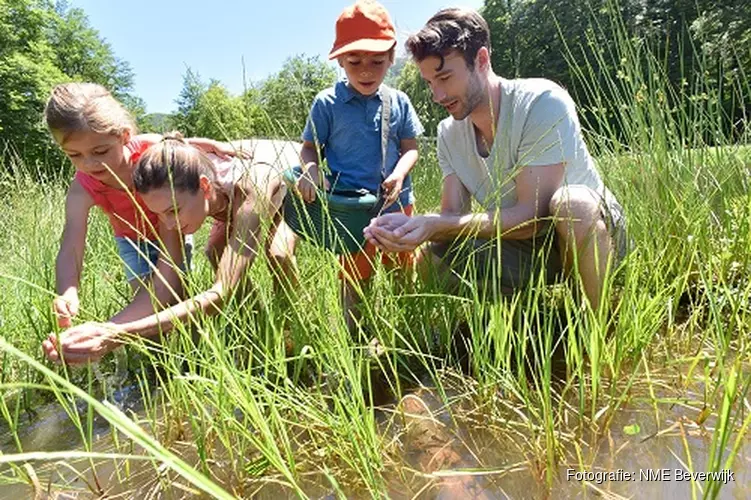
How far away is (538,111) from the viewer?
1816 mm

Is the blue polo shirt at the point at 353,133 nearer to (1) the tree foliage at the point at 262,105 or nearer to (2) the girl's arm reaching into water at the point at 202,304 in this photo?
(1) the tree foliage at the point at 262,105

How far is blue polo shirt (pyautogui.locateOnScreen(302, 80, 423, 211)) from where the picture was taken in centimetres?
247

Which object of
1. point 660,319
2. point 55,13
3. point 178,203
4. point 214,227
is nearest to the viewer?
point 660,319

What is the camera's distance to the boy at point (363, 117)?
2.35 meters

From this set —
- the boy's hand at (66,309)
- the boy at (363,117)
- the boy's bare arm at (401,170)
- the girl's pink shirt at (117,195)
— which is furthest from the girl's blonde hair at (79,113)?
the boy's bare arm at (401,170)

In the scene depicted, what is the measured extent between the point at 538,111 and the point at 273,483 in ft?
→ 4.80

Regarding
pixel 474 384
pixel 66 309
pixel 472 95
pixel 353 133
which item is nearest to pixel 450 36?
pixel 472 95

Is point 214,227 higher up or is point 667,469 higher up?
point 214,227

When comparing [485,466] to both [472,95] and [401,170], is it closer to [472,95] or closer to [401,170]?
[472,95]

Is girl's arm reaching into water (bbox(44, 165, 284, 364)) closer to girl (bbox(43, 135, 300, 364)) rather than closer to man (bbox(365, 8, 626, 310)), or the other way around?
girl (bbox(43, 135, 300, 364))

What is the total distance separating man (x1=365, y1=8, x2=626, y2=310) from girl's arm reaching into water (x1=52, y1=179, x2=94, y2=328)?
3.92ft

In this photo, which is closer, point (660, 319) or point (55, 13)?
point (660, 319)

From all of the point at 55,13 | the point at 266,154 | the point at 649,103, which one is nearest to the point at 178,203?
the point at 266,154

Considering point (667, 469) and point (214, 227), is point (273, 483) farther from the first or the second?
point (214, 227)
